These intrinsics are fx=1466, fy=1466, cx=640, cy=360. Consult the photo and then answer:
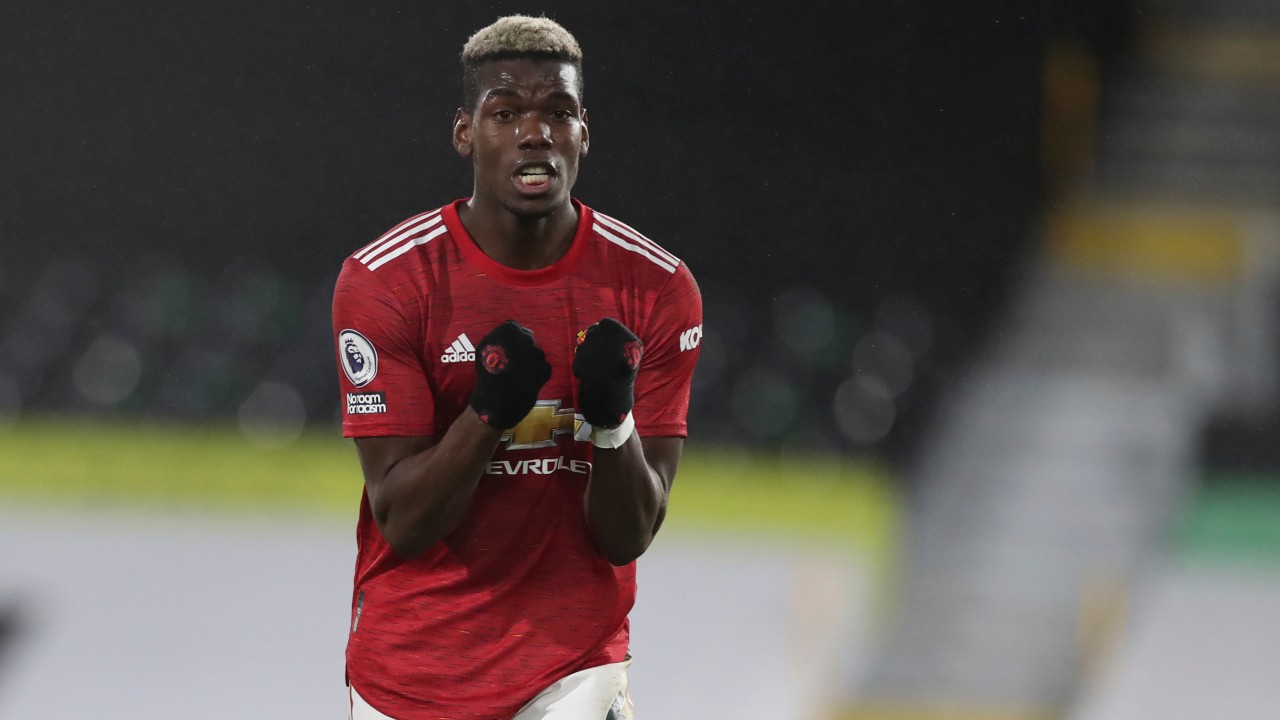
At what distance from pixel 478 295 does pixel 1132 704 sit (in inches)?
106

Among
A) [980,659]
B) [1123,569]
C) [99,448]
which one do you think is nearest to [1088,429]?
[1123,569]

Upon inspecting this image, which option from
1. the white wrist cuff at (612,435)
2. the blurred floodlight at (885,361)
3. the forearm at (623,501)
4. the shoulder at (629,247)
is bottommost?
the forearm at (623,501)

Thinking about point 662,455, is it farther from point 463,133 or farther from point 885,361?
point 885,361

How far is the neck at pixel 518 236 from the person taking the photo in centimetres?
196

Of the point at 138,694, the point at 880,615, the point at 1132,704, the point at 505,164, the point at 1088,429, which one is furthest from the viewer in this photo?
the point at 1088,429

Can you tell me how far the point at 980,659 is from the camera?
4.20 metres

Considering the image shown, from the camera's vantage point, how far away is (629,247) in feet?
6.69

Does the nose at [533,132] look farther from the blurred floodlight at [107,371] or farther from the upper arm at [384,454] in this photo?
the blurred floodlight at [107,371]

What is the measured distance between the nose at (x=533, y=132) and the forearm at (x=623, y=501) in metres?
0.40

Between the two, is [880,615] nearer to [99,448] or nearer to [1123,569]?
[1123,569]

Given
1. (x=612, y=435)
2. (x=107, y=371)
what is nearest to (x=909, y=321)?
(x=107, y=371)

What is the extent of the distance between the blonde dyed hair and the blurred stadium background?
5.90 ft

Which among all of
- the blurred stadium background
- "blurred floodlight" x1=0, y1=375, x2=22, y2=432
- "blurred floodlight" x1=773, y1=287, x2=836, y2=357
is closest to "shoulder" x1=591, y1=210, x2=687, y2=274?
the blurred stadium background

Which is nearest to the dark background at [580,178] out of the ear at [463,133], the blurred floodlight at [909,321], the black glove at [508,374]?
the blurred floodlight at [909,321]
